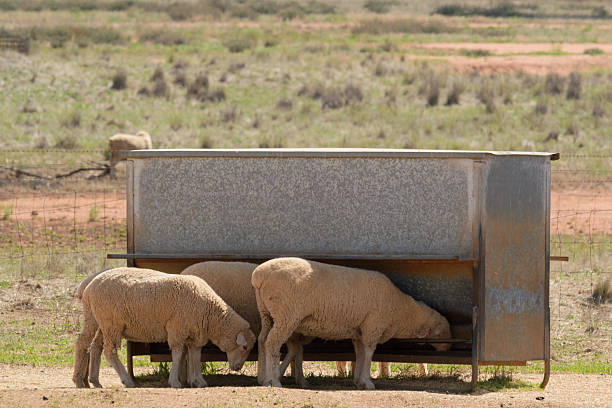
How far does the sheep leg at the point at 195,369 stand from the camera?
9.34 meters

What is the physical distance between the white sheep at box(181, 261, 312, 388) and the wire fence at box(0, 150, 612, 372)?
3730 millimetres

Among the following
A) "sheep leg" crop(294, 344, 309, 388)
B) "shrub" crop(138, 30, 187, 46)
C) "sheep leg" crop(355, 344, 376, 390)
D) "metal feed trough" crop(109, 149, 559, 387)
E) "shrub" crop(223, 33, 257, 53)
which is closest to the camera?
"sheep leg" crop(355, 344, 376, 390)

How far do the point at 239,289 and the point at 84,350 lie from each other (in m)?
1.55

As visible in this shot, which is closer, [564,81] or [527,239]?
[527,239]

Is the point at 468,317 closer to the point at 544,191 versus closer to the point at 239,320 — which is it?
the point at 544,191

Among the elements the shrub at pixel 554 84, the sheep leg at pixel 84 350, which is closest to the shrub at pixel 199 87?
the shrub at pixel 554 84

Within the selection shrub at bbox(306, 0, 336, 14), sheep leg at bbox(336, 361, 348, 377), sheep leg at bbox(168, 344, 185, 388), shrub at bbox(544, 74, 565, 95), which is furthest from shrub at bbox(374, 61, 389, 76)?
shrub at bbox(306, 0, 336, 14)

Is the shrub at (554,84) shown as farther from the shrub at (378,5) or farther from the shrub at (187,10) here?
the shrub at (378,5)

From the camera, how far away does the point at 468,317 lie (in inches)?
398

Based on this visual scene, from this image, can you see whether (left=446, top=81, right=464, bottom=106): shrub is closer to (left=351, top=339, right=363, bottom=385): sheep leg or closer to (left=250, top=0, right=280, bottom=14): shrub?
(left=351, top=339, right=363, bottom=385): sheep leg

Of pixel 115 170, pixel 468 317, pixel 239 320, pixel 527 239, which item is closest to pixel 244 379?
pixel 239 320

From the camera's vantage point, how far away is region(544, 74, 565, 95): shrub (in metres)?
34.3

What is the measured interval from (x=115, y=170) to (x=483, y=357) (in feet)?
51.3

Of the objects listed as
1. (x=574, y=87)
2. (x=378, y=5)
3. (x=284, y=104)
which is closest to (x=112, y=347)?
(x=284, y=104)
